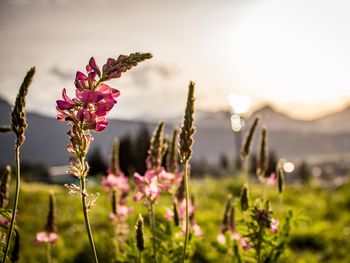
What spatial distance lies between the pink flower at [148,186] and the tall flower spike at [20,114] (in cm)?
118

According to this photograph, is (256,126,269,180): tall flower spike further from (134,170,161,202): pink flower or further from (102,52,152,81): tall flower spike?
(102,52,152,81): tall flower spike

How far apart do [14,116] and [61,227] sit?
8390mm

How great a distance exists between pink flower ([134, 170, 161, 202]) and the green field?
60cm

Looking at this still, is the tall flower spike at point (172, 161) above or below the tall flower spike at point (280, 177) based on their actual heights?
above

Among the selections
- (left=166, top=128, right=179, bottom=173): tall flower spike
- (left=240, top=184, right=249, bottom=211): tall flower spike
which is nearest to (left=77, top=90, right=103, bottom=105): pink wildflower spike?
(left=166, top=128, right=179, bottom=173): tall flower spike

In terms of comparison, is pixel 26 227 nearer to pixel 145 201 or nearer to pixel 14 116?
pixel 145 201

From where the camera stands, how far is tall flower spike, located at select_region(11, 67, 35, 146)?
5.84ft

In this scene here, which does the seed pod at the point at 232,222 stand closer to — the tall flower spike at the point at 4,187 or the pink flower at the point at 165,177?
the pink flower at the point at 165,177

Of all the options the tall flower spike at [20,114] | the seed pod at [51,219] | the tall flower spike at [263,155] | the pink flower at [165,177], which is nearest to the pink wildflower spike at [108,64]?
the tall flower spike at [20,114]

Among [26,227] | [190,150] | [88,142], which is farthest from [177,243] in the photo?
[26,227]

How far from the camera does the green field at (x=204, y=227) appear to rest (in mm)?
6590

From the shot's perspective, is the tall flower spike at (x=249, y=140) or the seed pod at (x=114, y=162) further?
the seed pod at (x=114, y=162)

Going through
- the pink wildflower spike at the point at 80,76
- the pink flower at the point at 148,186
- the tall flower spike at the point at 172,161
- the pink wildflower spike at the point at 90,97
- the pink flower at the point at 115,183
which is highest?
the pink wildflower spike at the point at 80,76

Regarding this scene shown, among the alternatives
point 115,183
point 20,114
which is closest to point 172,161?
point 115,183
